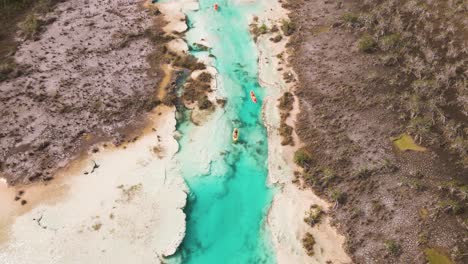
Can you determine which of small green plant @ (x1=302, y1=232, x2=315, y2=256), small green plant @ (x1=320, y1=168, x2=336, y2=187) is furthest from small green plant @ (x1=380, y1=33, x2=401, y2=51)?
small green plant @ (x1=302, y1=232, x2=315, y2=256)

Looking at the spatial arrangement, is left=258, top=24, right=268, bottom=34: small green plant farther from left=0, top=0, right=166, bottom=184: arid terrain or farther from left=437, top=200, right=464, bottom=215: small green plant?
left=437, top=200, right=464, bottom=215: small green plant

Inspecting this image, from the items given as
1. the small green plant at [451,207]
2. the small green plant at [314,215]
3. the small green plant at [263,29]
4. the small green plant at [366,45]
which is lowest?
the small green plant at [314,215]

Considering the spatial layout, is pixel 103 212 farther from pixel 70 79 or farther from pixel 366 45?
pixel 366 45

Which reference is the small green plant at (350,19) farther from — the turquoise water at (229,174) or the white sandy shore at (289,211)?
the white sandy shore at (289,211)

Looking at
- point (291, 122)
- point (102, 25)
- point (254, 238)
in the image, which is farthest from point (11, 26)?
point (254, 238)

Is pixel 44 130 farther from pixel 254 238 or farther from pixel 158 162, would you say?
pixel 254 238

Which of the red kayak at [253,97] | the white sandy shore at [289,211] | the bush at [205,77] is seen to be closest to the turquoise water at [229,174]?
the red kayak at [253,97]
